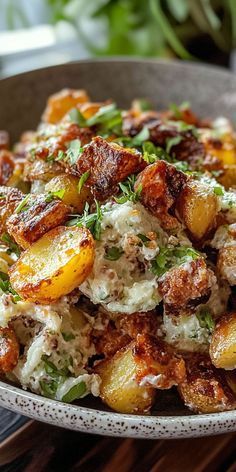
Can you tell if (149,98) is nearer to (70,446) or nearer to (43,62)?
(43,62)

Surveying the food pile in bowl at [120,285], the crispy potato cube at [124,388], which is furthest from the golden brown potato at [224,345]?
the crispy potato cube at [124,388]

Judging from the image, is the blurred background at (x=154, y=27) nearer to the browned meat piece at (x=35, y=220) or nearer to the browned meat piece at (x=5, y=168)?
the browned meat piece at (x=5, y=168)

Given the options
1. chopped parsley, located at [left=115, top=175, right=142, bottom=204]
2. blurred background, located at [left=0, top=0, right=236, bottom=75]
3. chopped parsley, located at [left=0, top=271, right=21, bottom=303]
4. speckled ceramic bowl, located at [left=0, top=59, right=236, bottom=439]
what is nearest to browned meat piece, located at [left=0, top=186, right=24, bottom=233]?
chopped parsley, located at [left=0, top=271, right=21, bottom=303]

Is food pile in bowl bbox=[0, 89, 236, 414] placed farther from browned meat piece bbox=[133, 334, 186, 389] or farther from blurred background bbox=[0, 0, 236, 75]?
blurred background bbox=[0, 0, 236, 75]

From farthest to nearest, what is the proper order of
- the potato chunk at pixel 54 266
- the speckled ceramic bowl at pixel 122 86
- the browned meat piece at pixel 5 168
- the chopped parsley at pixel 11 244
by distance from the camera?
the speckled ceramic bowl at pixel 122 86 → the browned meat piece at pixel 5 168 → the chopped parsley at pixel 11 244 → the potato chunk at pixel 54 266

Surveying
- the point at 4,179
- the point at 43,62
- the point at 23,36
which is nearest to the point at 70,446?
the point at 4,179

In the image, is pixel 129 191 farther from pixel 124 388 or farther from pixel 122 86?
pixel 122 86

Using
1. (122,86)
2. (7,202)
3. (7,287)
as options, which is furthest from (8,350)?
(122,86)
